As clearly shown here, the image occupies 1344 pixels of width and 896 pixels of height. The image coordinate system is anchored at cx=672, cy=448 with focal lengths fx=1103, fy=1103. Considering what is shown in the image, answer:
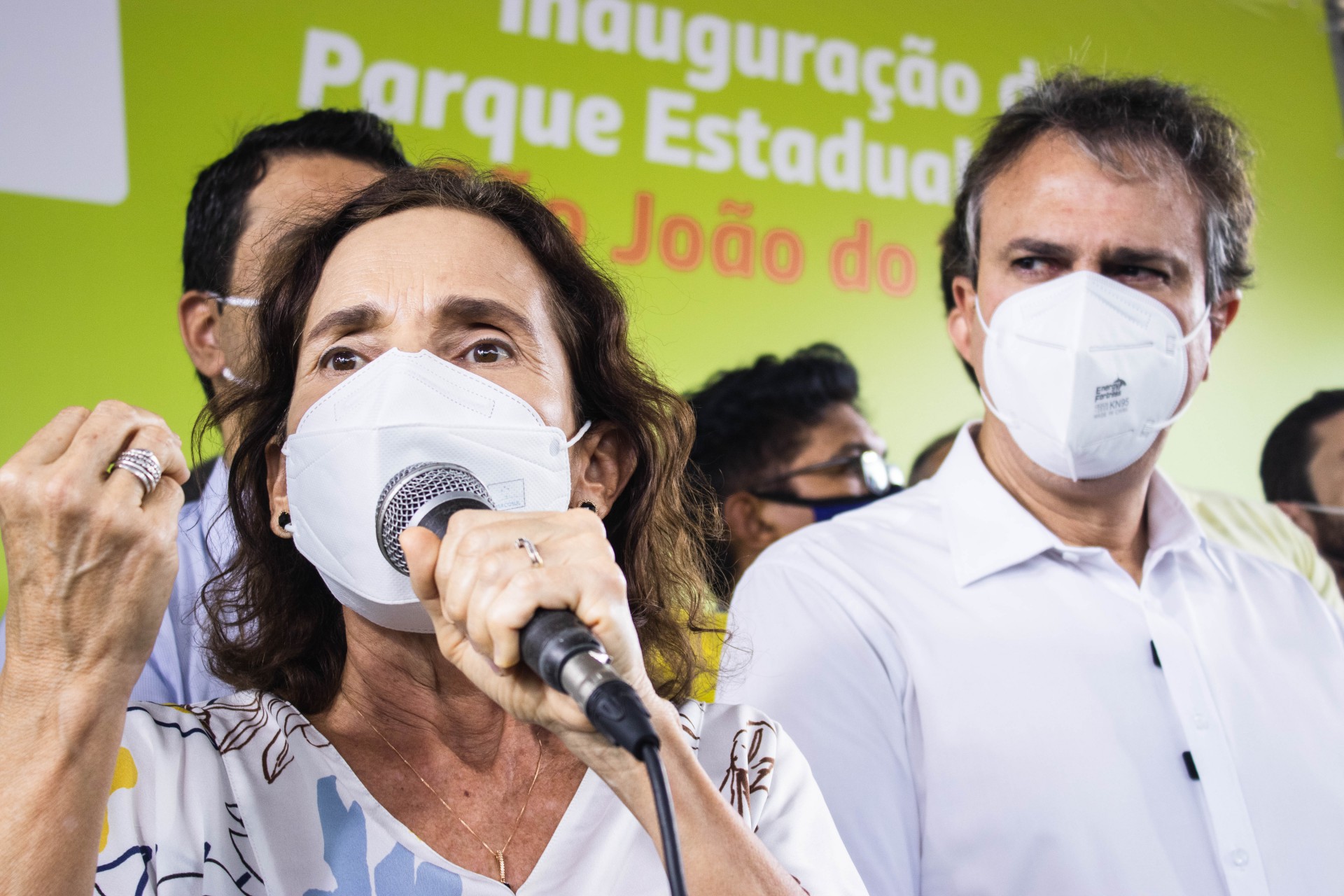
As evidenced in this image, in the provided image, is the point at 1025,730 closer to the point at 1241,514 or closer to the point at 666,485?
the point at 666,485

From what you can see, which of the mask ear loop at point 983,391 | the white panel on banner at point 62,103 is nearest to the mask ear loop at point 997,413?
the mask ear loop at point 983,391

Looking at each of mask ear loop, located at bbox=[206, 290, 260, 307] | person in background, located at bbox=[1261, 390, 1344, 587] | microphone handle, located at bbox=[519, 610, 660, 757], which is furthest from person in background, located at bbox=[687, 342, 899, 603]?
microphone handle, located at bbox=[519, 610, 660, 757]

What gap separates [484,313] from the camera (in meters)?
1.47

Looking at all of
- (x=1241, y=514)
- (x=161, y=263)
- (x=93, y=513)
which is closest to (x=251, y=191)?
(x=161, y=263)

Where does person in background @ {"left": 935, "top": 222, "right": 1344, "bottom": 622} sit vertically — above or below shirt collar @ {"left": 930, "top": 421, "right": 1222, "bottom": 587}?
below

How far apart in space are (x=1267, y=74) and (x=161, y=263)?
4.11 m

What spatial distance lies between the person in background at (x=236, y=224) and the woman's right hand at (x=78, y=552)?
115 centimetres

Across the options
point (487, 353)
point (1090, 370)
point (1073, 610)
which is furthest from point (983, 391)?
point (487, 353)

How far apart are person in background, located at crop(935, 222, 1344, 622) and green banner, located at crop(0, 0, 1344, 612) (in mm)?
65

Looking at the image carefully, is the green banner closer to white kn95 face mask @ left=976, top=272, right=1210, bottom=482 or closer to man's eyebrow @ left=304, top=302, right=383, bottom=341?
white kn95 face mask @ left=976, top=272, right=1210, bottom=482

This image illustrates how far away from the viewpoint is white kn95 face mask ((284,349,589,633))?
1.30 metres

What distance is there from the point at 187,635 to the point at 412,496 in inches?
48.7

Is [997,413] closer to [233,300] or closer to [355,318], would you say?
[355,318]

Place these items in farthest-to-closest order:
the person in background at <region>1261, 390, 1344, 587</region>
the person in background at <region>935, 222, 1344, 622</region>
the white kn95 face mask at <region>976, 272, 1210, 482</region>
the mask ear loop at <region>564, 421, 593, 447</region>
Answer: the person in background at <region>1261, 390, 1344, 587</region>
the person in background at <region>935, 222, 1344, 622</region>
the white kn95 face mask at <region>976, 272, 1210, 482</region>
the mask ear loop at <region>564, 421, 593, 447</region>
